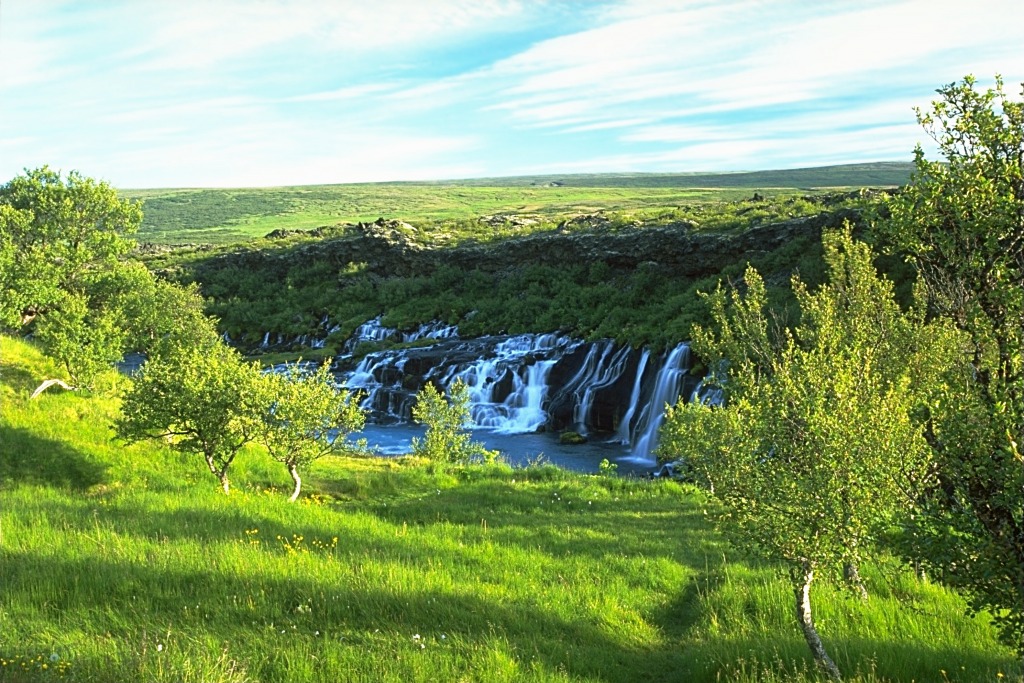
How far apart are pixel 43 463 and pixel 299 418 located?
6.97 metres

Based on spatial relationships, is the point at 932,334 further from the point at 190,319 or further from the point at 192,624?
the point at 190,319

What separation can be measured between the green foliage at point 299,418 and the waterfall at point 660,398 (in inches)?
994

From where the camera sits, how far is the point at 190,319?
49.6m

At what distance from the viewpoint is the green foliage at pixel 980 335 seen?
7.68m

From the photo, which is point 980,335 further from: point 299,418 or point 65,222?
point 65,222

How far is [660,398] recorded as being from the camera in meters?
45.0

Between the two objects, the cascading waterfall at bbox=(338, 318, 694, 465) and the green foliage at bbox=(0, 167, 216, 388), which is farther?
the cascading waterfall at bbox=(338, 318, 694, 465)

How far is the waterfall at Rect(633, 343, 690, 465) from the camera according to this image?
1673 inches

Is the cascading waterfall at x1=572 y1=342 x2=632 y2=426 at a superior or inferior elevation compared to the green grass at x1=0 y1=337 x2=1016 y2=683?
inferior

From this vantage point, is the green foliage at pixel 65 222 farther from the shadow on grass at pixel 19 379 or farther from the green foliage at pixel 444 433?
the green foliage at pixel 444 433

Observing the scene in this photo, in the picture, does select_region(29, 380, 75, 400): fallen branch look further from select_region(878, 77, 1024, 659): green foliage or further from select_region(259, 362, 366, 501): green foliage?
select_region(878, 77, 1024, 659): green foliage

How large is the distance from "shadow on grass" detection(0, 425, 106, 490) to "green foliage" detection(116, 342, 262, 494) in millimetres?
1474

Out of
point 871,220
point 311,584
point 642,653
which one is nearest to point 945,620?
point 642,653

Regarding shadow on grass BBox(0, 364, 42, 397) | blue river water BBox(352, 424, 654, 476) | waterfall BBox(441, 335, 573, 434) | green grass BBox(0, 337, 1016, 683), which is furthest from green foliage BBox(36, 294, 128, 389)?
waterfall BBox(441, 335, 573, 434)
